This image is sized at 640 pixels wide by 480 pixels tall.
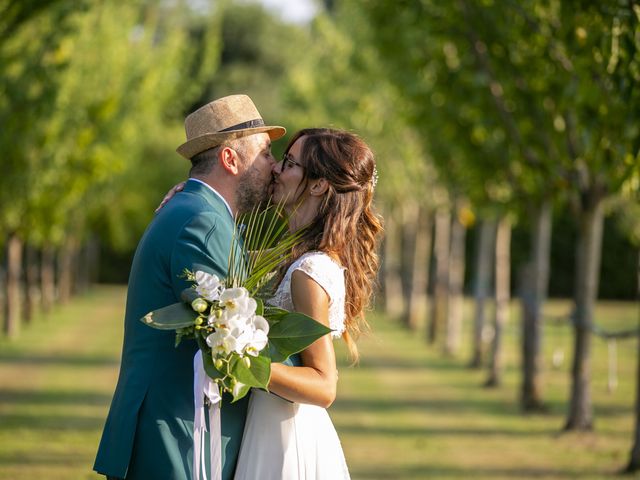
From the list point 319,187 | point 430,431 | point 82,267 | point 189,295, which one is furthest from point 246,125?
point 82,267

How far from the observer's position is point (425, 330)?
27938mm

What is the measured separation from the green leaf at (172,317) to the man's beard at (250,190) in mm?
623

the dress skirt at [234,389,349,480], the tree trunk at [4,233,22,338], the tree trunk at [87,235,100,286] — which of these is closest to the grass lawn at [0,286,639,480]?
the tree trunk at [4,233,22,338]

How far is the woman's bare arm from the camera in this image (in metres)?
3.78

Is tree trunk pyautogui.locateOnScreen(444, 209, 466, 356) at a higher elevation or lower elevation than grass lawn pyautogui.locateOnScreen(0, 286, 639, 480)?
higher

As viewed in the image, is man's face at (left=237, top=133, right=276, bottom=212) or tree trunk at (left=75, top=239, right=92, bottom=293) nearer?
man's face at (left=237, top=133, right=276, bottom=212)

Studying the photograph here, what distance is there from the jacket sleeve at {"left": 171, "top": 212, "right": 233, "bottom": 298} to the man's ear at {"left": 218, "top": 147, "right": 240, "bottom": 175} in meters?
0.29

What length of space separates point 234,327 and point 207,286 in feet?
0.53

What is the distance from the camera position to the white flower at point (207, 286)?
11.7 ft

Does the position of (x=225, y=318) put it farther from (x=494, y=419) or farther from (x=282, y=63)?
(x=282, y=63)

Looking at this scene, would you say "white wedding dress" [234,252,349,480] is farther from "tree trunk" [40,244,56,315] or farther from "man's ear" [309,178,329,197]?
"tree trunk" [40,244,56,315]

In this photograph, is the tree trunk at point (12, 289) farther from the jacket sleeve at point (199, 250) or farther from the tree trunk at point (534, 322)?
the jacket sleeve at point (199, 250)

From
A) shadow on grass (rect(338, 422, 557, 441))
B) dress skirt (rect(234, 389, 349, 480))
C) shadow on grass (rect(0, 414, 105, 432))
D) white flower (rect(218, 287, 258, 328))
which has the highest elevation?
white flower (rect(218, 287, 258, 328))

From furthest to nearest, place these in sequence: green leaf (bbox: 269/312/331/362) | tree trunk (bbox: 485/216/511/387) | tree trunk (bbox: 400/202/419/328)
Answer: tree trunk (bbox: 400/202/419/328) → tree trunk (bbox: 485/216/511/387) → green leaf (bbox: 269/312/331/362)
